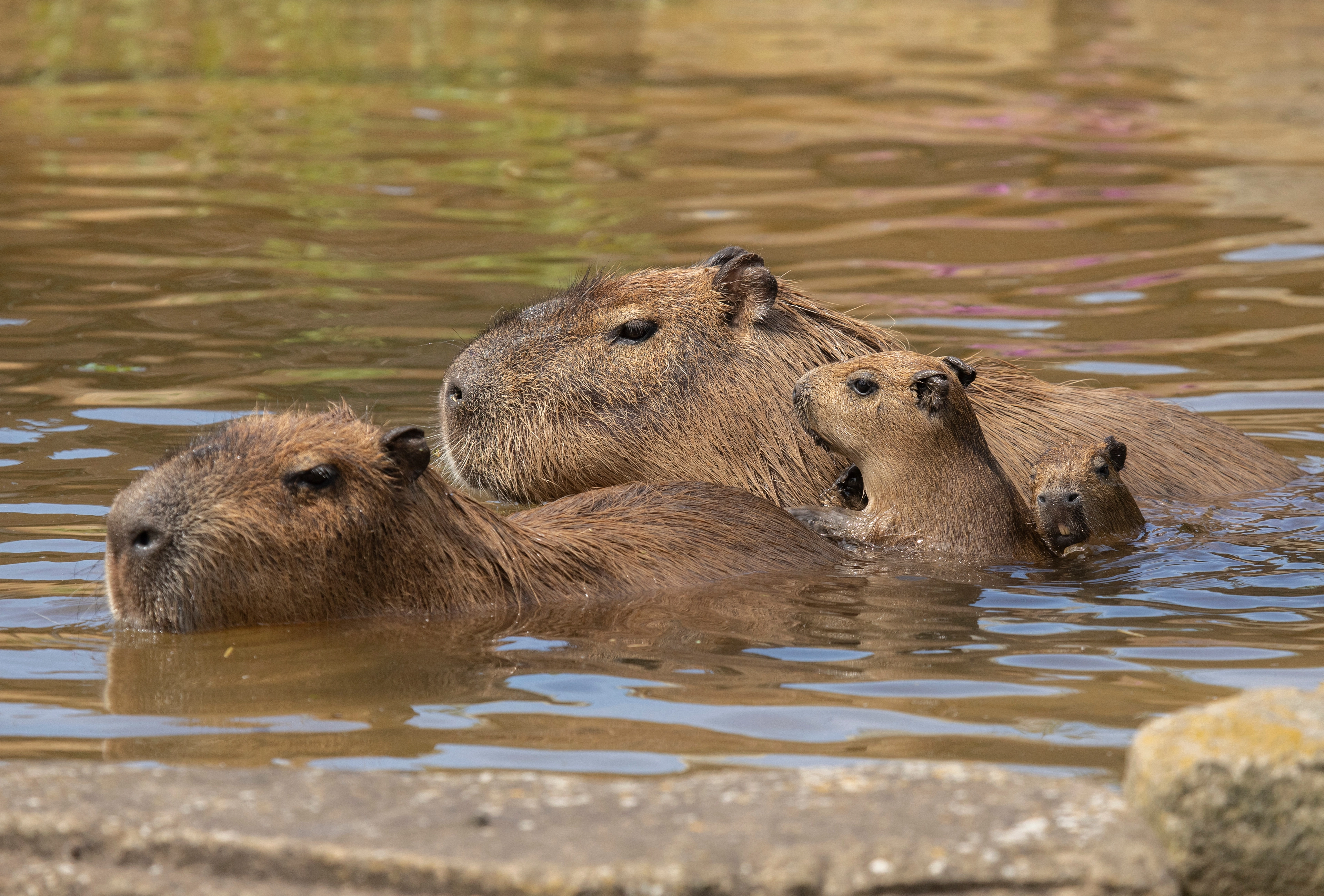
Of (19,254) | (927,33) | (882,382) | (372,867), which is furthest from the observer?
(927,33)

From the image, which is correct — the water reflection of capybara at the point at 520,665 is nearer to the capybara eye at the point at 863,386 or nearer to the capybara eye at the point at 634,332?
the capybara eye at the point at 863,386

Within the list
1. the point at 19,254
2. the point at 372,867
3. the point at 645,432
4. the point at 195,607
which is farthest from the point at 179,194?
the point at 372,867

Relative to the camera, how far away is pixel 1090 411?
773 centimetres

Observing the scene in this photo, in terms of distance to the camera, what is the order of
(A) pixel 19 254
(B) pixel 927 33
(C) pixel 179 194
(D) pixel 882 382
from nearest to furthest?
(D) pixel 882 382 < (A) pixel 19 254 < (C) pixel 179 194 < (B) pixel 927 33

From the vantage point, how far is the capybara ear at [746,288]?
7461mm

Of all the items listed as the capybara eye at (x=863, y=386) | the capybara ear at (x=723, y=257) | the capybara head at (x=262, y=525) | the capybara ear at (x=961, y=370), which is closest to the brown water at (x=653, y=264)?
the capybara head at (x=262, y=525)

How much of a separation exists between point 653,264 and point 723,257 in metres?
4.38

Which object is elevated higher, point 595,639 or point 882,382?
point 882,382

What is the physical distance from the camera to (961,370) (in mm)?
7211

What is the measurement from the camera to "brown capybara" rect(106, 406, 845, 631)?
5660 mm

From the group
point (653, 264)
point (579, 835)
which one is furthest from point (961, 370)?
point (653, 264)

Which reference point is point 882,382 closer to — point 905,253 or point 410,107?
point 905,253

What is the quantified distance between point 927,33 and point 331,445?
69.8 ft

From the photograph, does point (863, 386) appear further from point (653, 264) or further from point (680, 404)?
point (653, 264)
